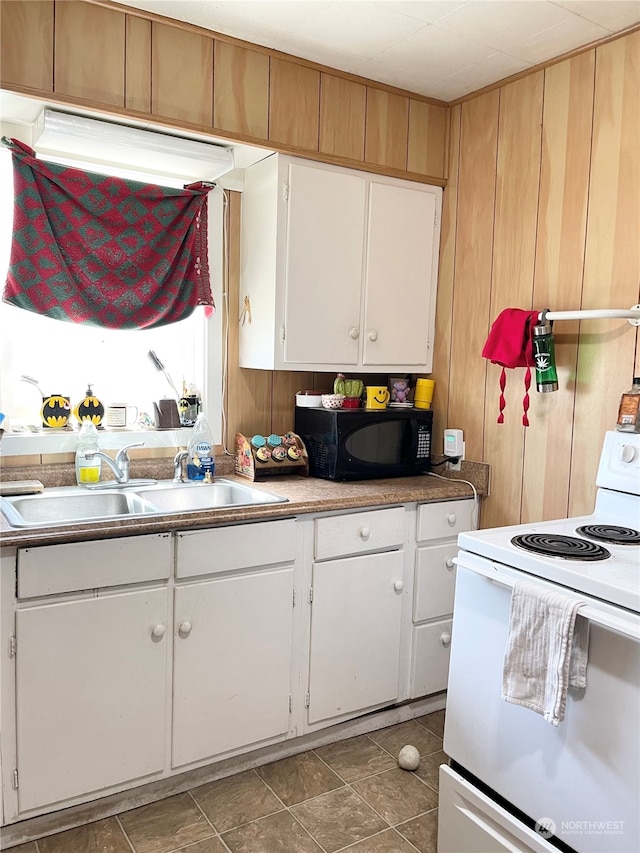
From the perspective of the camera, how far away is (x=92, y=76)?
7.21 feet

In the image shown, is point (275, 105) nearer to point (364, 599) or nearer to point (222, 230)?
point (222, 230)

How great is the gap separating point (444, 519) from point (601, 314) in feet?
3.12

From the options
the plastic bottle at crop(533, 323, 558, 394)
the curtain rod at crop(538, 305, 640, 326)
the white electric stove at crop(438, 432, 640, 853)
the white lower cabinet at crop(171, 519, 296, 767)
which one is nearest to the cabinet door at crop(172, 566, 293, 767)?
the white lower cabinet at crop(171, 519, 296, 767)

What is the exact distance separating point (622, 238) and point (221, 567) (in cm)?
Answer: 166

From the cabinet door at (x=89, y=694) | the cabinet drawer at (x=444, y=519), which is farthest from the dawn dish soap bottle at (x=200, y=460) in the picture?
the cabinet drawer at (x=444, y=519)

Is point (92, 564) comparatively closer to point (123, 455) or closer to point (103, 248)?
point (123, 455)

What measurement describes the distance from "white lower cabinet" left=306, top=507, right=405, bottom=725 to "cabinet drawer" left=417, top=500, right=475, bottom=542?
0.10m

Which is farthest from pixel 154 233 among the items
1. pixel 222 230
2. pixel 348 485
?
pixel 348 485

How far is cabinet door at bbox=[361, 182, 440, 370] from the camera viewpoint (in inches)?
109

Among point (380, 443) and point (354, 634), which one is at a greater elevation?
point (380, 443)

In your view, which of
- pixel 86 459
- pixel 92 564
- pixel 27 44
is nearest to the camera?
pixel 92 564

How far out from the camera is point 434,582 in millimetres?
2697

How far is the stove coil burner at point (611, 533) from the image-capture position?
1.89 m

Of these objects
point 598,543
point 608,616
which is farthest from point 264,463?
point 608,616
